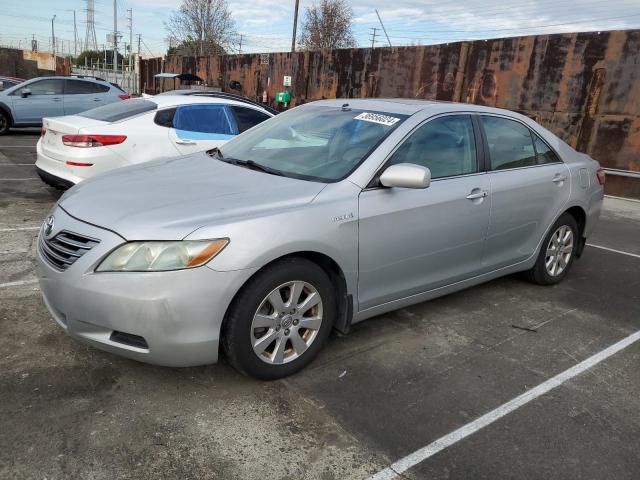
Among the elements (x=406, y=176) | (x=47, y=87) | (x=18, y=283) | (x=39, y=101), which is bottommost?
(x=18, y=283)

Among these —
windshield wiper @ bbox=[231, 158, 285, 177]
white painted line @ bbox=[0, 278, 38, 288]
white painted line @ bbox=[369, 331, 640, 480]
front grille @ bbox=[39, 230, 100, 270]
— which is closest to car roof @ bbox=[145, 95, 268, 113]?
white painted line @ bbox=[0, 278, 38, 288]

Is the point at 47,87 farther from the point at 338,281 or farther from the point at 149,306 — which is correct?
the point at 149,306

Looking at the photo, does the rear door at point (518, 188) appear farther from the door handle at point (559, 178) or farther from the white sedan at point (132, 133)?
the white sedan at point (132, 133)

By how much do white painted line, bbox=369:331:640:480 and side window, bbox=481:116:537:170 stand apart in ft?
5.06

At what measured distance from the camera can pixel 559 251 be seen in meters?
5.00

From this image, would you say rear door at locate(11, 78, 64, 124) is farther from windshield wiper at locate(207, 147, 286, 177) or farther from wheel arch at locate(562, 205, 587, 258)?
wheel arch at locate(562, 205, 587, 258)

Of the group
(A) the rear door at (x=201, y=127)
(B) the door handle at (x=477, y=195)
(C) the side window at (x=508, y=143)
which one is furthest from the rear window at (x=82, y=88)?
(B) the door handle at (x=477, y=195)

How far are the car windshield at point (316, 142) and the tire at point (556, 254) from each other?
6.61 ft

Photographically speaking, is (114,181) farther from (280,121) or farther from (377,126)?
(377,126)

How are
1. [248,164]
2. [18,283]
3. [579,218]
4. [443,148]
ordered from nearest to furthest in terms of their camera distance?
[248,164], [443,148], [18,283], [579,218]

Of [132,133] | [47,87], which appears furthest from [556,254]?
[47,87]

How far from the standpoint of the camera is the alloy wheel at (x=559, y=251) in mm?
4901

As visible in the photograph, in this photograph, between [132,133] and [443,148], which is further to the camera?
[132,133]

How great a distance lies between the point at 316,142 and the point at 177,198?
119 cm
